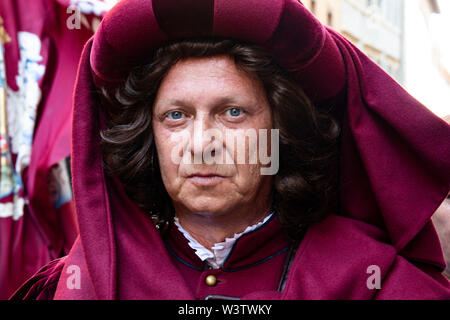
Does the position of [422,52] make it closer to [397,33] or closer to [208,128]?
[397,33]

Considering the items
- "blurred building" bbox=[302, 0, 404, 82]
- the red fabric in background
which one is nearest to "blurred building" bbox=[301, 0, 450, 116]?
"blurred building" bbox=[302, 0, 404, 82]

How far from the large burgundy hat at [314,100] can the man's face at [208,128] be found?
12cm

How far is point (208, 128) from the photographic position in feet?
5.03

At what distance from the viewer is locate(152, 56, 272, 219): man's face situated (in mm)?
1532

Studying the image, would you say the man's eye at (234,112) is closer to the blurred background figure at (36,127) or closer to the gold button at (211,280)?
the gold button at (211,280)

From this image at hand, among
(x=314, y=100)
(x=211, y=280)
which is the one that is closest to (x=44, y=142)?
(x=211, y=280)

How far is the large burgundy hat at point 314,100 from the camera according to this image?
4.88ft

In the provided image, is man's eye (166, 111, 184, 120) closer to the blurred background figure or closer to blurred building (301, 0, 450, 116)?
the blurred background figure

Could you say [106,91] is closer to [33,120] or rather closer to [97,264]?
[97,264]

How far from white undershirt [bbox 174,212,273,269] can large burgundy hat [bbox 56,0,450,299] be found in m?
0.12
